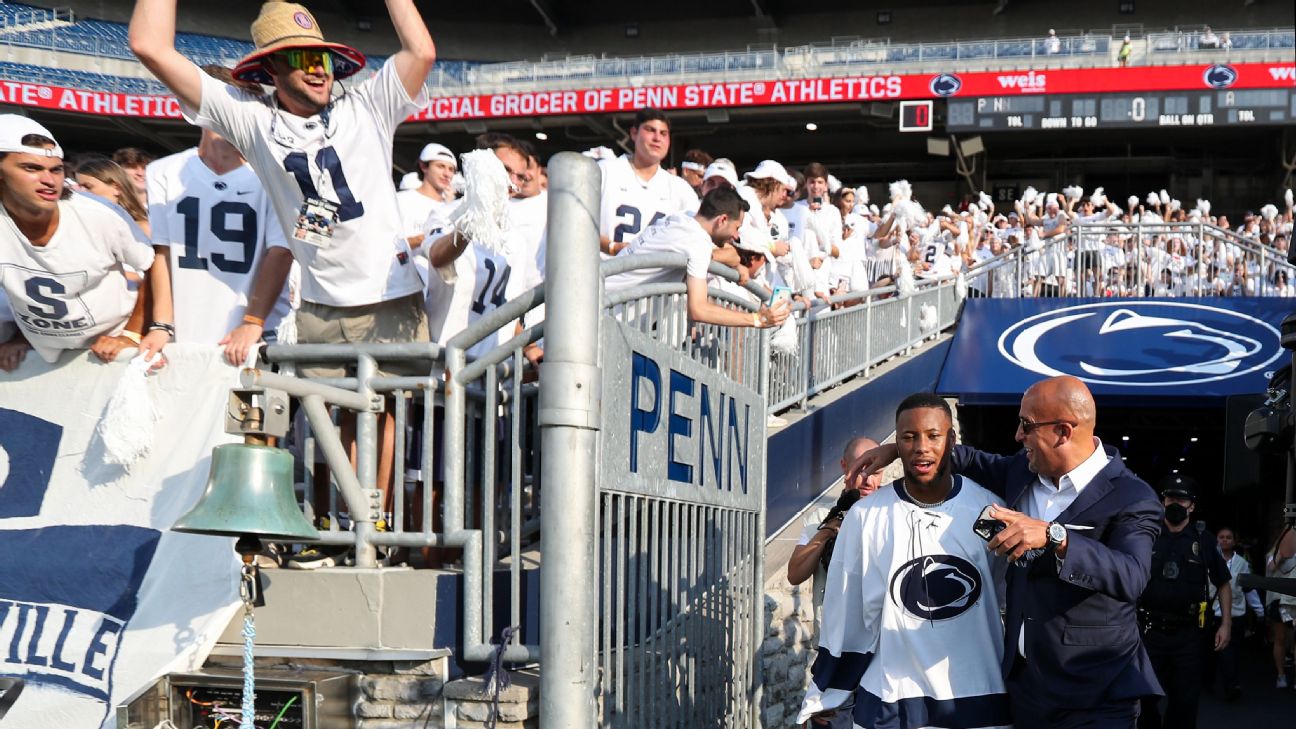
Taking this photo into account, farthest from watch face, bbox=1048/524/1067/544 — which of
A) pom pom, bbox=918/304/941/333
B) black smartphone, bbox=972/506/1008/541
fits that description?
pom pom, bbox=918/304/941/333

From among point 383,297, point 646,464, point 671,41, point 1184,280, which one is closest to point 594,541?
point 646,464

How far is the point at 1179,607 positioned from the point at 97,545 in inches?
259

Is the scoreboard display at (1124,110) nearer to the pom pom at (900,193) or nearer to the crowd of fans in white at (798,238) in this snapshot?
the crowd of fans in white at (798,238)

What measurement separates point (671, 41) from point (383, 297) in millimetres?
36957

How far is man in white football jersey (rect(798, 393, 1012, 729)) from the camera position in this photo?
4.34 metres

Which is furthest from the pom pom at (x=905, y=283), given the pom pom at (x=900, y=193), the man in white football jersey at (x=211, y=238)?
the man in white football jersey at (x=211, y=238)

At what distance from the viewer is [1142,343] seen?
17.2m

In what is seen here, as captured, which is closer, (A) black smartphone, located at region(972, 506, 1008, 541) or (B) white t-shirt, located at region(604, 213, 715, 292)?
(A) black smartphone, located at region(972, 506, 1008, 541)

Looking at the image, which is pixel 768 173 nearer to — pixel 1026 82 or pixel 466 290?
pixel 466 290

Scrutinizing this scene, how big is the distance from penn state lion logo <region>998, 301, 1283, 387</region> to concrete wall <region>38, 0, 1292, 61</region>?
858 inches

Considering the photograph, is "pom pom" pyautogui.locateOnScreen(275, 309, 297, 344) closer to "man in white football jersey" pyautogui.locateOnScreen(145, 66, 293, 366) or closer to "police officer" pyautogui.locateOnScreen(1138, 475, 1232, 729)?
"man in white football jersey" pyautogui.locateOnScreen(145, 66, 293, 366)

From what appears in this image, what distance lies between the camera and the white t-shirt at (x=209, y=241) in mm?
5531

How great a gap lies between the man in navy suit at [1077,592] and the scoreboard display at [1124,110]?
28.5 metres

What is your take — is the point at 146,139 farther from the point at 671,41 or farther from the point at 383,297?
the point at 383,297
